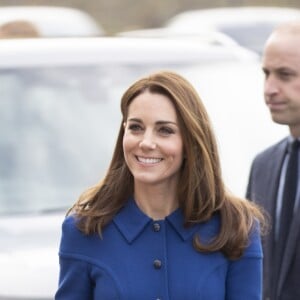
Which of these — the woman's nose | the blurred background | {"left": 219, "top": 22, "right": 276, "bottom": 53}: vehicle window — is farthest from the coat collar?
the blurred background

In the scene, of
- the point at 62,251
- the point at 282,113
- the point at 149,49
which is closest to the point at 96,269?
the point at 62,251

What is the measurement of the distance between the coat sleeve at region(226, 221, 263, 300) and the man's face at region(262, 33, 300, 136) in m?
1.24

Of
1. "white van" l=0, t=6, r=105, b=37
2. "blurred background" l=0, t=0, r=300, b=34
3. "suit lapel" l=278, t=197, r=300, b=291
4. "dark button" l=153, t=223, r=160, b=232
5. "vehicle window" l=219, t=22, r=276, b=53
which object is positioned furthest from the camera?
"blurred background" l=0, t=0, r=300, b=34

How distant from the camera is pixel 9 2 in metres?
27.2

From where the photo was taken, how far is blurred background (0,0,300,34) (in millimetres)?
28438

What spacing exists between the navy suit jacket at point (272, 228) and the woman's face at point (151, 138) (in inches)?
42.0

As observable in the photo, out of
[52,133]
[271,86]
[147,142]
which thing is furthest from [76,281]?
[52,133]

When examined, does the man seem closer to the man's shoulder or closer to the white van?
the man's shoulder

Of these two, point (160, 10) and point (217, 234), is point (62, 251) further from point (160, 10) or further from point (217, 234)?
point (160, 10)

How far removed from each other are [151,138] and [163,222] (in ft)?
0.80

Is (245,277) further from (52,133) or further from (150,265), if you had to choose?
(52,133)

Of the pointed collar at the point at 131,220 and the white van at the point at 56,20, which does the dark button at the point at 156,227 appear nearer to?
the pointed collar at the point at 131,220

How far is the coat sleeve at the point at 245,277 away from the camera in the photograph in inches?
164

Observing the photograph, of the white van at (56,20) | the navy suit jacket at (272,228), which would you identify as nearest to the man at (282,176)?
the navy suit jacket at (272,228)
